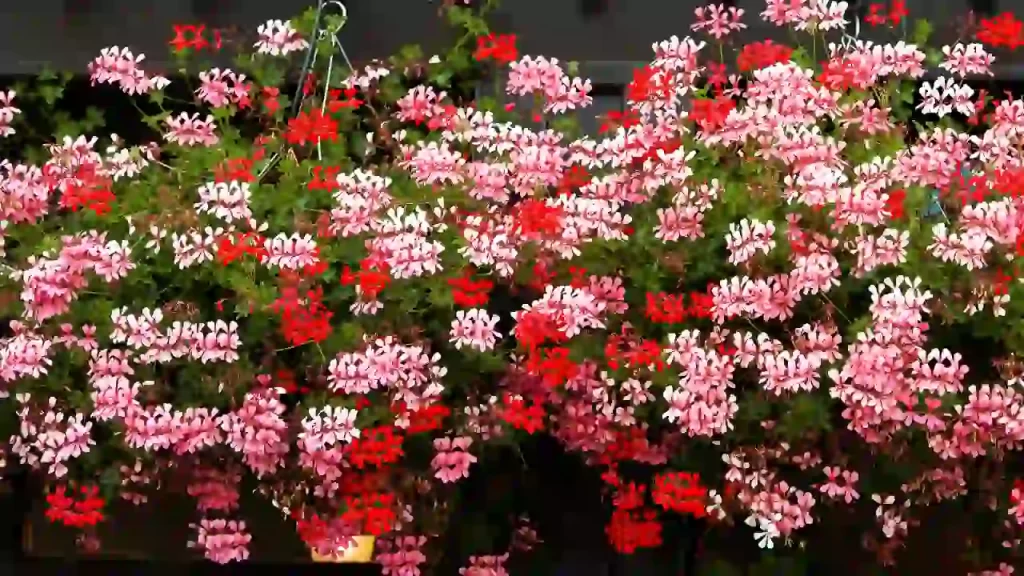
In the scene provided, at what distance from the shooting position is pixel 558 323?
1.72 meters

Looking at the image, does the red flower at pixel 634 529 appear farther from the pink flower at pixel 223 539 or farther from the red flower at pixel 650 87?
the red flower at pixel 650 87

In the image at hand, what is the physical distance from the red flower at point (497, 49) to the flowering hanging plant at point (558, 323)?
10.4 inches

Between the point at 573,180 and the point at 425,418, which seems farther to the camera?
the point at 573,180

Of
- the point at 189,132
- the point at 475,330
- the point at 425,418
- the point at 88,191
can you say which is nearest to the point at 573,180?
the point at 475,330

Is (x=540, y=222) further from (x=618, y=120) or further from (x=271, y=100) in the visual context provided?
(x=271, y=100)

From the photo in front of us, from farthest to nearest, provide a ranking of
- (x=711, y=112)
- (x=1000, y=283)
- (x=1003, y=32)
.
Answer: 1. (x=1003, y=32)
2. (x=711, y=112)
3. (x=1000, y=283)

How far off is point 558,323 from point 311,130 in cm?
71

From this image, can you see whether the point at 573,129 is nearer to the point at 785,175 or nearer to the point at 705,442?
the point at 785,175

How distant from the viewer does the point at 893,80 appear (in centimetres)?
208

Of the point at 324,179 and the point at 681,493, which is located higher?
the point at 324,179

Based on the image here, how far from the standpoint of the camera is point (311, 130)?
2.08 meters

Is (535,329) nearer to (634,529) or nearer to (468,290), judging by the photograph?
(468,290)

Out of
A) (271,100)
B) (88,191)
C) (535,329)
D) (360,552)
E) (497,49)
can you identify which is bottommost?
(360,552)

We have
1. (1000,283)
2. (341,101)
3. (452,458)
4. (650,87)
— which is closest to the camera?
(1000,283)
